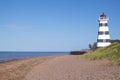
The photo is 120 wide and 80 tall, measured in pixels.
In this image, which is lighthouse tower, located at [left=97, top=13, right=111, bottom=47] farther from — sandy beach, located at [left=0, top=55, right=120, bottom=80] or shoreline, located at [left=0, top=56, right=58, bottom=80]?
sandy beach, located at [left=0, top=55, right=120, bottom=80]

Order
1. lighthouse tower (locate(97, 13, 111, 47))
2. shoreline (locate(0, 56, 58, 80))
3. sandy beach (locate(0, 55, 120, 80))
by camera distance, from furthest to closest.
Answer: lighthouse tower (locate(97, 13, 111, 47)), shoreline (locate(0, 56, 58, 80)), sandy beach (locate(0, 55, 120, 80))

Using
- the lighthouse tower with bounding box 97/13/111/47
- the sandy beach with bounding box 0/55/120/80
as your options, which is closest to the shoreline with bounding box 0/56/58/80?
the sandy beach with bounding box 0/55/120/80

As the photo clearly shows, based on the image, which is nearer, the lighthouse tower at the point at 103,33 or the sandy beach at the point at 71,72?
the sandy beach at the point at 71,72

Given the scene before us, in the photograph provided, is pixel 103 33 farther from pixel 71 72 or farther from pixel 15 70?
pixel 71 72

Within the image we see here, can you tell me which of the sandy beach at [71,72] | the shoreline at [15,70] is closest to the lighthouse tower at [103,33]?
the shoreline at [15,70]

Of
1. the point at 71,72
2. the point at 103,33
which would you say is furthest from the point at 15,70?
the point at 103,33

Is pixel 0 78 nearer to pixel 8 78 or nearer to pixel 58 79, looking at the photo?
pixel 8 78

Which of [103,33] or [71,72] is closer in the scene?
[71,72]

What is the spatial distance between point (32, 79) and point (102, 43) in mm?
25144

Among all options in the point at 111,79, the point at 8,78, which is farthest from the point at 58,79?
the point at 8,78

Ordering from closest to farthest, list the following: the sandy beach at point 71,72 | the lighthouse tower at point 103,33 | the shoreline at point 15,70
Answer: the sandy beach at point 71,72
the shoreline at point 15,70
the lighthouse tower at point 103,33

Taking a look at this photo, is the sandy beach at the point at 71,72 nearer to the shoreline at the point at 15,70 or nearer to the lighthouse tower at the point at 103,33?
the shoreline at the point at 15,70

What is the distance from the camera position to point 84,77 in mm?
14406

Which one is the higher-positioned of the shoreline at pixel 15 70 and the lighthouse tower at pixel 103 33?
the lighthouse tower at pixel 103 33
